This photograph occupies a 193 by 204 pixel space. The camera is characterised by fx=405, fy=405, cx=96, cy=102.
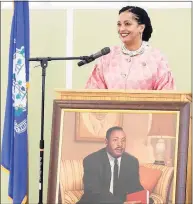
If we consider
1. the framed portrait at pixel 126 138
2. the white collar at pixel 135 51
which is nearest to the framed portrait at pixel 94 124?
the framed portrait at pixel 126 138

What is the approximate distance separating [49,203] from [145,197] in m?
0.56

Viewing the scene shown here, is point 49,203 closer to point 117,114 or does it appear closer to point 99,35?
point 117,114

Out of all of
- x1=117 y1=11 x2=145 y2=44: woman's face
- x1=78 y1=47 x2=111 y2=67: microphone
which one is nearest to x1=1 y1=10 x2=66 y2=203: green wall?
x1=117 y1=11 x2=145 y2=44: woman's face

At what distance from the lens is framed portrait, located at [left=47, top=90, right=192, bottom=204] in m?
2.28

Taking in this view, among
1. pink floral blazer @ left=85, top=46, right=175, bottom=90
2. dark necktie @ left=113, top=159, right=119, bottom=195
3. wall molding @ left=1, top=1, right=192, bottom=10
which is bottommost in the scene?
dark necktie @ left=113, top=159, right=119, bottom=195

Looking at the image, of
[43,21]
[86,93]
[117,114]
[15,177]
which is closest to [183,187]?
[117,114]

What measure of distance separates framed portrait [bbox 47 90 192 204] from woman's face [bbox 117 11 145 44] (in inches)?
28.8

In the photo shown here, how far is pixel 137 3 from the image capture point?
315 cm

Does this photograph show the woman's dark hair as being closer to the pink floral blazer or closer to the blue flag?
the pink floral blazer

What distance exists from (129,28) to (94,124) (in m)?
0.91

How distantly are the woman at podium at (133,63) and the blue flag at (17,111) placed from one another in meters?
0.52

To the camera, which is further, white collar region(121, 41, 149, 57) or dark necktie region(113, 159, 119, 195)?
white collar region(121, 41, 149, 57)

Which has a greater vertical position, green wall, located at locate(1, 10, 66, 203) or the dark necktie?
green wall, located at locate(1, 10, 66, 203)

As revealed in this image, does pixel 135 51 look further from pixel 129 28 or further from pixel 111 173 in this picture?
pixel 111 173
